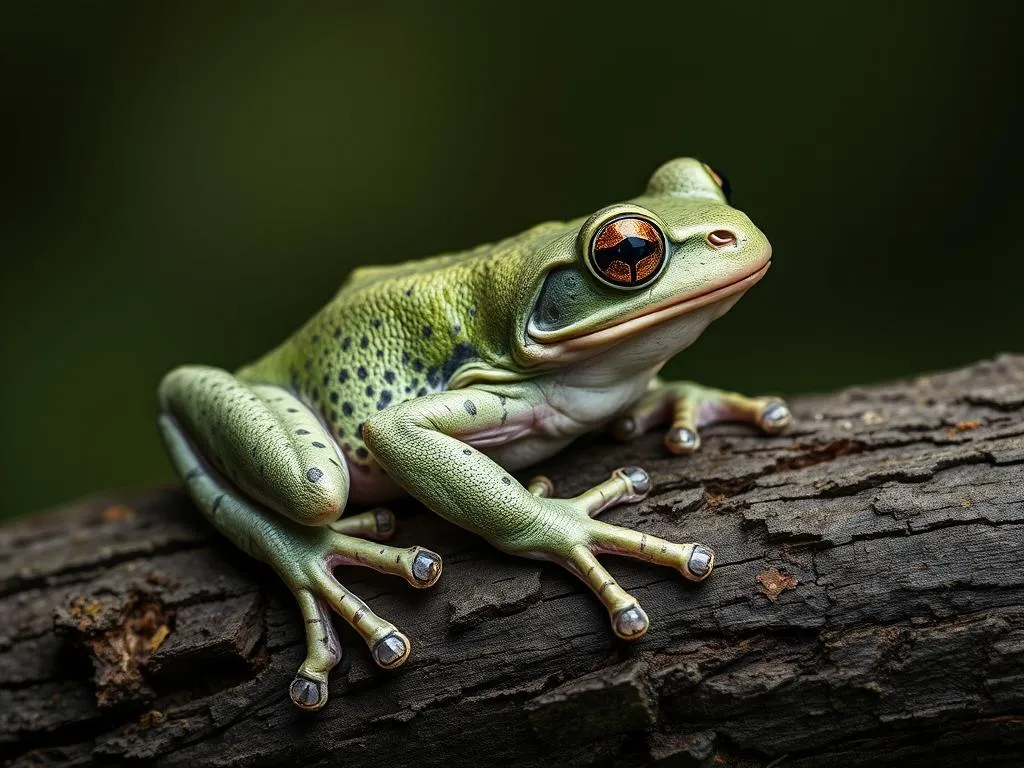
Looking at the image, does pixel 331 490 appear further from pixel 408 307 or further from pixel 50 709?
pixel 50 709

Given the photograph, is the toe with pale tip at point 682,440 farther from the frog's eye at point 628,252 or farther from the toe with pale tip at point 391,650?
the toe with pale tip at point 391,650

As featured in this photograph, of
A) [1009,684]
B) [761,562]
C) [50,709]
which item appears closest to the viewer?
[1009,684]

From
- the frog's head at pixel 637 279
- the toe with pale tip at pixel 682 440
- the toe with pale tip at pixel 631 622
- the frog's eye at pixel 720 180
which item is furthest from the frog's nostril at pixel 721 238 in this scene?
the toe with pale tip at pixel 631 622

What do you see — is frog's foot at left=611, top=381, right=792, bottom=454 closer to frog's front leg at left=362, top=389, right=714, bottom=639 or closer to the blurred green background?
frog's front leg at left=362, top=389, right=714, bottom=639

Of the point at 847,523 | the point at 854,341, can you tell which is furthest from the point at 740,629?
the point at 854,341

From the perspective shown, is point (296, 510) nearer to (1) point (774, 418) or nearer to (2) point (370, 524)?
(2) point (370, 524)
